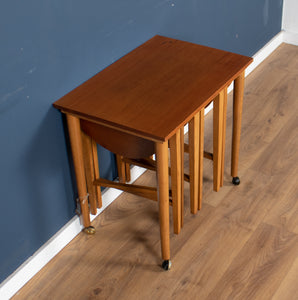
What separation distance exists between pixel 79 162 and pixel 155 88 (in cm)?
46

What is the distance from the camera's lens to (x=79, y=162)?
2160mm

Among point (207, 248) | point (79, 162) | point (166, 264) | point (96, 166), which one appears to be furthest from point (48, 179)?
point (207, 248)

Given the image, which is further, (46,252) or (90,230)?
(90,230)

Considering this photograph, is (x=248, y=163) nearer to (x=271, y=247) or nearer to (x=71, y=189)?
(x=271, y=247)

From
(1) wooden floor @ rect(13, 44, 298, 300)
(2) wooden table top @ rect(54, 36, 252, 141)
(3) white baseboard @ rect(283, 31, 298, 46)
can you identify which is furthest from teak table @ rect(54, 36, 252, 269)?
(3) white baseboard @ rect(283, 31, 298, 46)

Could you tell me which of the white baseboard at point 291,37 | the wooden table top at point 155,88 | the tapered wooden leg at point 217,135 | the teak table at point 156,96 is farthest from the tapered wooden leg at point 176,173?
the white baseboard at point 291,37

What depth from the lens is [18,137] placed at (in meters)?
1.93

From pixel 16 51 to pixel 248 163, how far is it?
1.53m

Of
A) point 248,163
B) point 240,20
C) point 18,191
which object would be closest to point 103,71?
point 18,191

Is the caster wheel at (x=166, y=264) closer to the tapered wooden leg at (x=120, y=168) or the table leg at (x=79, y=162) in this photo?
the table leg at (x=79, y=162)

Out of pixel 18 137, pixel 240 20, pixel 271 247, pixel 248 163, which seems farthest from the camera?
pixel 240 20

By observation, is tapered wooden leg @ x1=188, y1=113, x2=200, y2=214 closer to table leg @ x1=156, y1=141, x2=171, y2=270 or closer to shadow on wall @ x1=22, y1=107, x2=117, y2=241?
table leg @ x1=156, y1=141, x2=171, y2=270

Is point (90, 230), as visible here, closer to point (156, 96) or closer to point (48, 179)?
point (48, 179)

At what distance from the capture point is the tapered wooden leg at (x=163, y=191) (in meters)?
1.86
